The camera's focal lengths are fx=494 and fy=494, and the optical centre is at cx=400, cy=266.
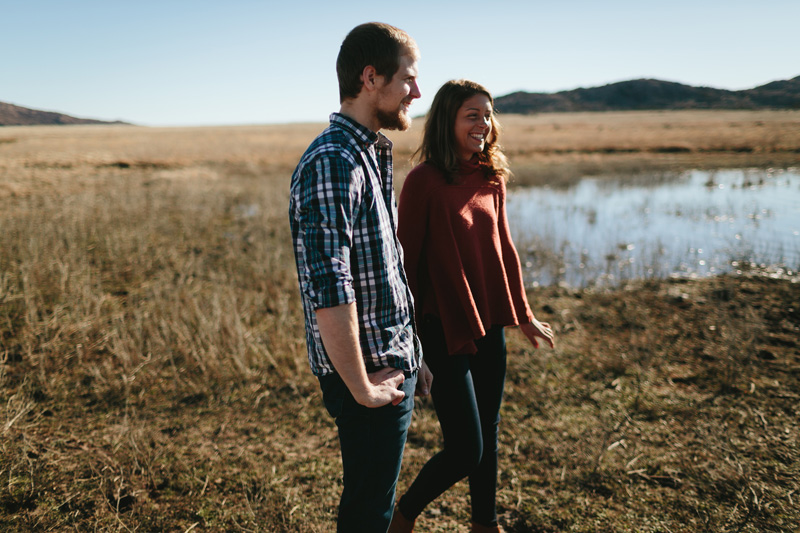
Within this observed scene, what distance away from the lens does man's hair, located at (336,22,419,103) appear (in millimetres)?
1334

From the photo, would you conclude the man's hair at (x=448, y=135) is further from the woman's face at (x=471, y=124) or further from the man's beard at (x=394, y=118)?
the man's beard at (x=394, y=118)

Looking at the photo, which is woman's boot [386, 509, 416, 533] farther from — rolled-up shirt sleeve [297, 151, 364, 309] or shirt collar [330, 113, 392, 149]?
shirt collar [330, 113, 392, 149]

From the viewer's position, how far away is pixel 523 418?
11.6 feet

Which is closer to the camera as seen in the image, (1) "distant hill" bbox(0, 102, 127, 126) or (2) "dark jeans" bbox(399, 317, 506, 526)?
(2) "dark jeans" bbox(399, 317, 506, 526)

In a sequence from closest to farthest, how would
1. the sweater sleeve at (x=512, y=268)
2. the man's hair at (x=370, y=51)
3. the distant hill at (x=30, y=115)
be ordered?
the man's hair at (x=370, y=51) < the sweater sleeve at (x=512, y=268) < the distant hill at (x=30, y=115)

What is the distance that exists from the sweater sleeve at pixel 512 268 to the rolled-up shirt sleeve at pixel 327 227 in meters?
1.25

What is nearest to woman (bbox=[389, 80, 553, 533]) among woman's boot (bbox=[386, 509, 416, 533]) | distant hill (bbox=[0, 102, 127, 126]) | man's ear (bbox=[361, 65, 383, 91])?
woman's boot (bbox=[386, 509, 416, 533])

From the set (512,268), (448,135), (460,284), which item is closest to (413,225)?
(460,284)

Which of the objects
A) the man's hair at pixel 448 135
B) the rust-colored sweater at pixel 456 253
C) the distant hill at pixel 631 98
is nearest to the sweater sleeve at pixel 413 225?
the rust-colored sweater at pixel 456 253

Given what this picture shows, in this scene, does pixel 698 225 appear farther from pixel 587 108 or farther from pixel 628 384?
pixel 587 108

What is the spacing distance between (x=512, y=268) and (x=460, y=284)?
419 millimetres

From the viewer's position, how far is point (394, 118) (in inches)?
56.2

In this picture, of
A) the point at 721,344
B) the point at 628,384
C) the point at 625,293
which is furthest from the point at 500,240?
the point at 625,293

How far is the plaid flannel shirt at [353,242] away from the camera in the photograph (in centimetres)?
121
